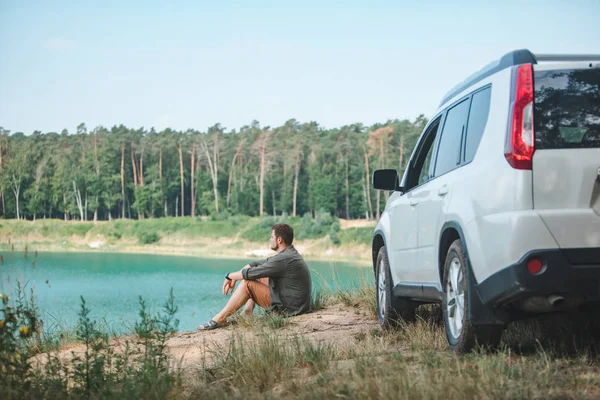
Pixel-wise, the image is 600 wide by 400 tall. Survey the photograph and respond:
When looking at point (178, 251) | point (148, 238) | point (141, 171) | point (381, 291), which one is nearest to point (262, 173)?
point (148, 238)

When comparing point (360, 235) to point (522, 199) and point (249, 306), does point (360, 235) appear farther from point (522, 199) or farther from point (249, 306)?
point (522, 199)

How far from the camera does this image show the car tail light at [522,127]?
4648mm

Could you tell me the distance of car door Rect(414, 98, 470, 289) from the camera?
5.80 m

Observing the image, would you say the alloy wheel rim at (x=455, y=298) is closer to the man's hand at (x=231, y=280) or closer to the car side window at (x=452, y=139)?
the car side window at (x=452, y=139)

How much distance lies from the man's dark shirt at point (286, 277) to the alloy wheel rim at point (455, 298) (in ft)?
14.3

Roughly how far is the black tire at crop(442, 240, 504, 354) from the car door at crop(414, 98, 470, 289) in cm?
26

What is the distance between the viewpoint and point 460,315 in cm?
553

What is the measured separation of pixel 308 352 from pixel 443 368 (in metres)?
1.40

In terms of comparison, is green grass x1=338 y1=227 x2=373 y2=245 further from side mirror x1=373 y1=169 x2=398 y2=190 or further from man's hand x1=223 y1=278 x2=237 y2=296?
side mirror x1=373 y1=169 x2=398 y2=190

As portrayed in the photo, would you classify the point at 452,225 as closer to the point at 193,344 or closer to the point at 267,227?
the point at 193,344

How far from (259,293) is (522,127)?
6.03m

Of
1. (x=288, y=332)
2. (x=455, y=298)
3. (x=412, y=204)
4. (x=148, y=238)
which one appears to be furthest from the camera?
(x=148, y=238)

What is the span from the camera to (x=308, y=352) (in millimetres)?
5891

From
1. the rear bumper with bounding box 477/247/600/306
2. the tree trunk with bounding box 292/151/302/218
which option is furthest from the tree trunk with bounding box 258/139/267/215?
the rear bumper with bounding box 477/247/600/306
